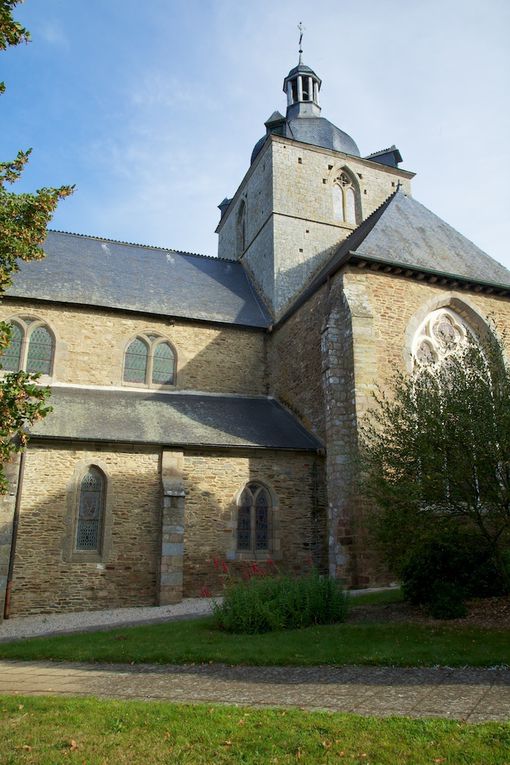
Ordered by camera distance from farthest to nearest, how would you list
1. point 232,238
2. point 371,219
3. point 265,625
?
point 232,238 → point 371,219 → point 265,625

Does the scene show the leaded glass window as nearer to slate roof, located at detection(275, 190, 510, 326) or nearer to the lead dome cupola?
slate roof, located at detection(275, 190, 510, 326)

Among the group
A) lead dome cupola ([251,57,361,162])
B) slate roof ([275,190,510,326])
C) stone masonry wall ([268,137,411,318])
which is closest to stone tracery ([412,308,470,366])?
slate roof ([275,190,510,326])

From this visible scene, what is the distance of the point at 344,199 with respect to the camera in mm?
23297

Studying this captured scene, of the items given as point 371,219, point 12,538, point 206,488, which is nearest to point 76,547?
point 12,538

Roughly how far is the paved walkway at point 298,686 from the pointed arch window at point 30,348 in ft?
33.9

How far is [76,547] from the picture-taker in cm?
1305

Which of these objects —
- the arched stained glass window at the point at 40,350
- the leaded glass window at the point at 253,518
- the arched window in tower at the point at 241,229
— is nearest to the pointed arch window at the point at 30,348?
the arched stained glass window at the point at 40,350

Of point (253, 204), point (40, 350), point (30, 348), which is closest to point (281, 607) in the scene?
point (40, 350)

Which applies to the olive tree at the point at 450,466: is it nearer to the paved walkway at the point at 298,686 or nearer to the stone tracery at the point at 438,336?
the paved walkway at the point at 298,686

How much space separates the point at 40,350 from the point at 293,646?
467 inches

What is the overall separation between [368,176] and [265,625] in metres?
19.8

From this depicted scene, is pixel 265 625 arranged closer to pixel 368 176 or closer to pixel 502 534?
pixel 502 534

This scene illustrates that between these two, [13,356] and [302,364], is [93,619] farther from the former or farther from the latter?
[302,364]

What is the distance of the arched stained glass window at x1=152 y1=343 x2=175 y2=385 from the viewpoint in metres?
17.5
